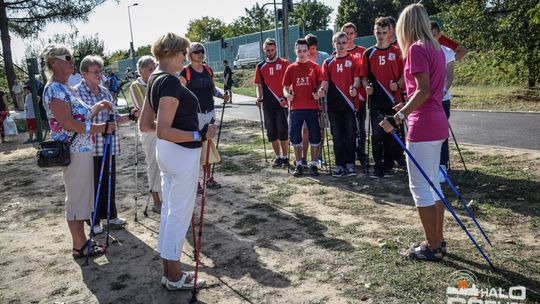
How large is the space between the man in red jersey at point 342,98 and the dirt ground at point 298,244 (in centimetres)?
46

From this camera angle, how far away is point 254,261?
4.37m

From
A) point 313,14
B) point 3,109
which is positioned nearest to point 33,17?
point 3,109

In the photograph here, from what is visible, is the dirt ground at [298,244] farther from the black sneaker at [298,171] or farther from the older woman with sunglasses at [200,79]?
the older woman with sunglasses at [200,79]

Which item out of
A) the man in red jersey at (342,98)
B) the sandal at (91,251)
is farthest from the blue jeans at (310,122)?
the sandal at (91,251)

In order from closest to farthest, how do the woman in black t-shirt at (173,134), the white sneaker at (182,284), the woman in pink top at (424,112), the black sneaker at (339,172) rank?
the woman in black t-shirt at (173,134)
the woman in pink top at (424,112)
the white sneaker at (182,284)
the black sneaker at (339,172)

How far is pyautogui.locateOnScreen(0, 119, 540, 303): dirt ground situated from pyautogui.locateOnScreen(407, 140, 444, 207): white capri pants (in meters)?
0.59

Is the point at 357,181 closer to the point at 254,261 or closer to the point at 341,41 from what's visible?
the point at 341,41

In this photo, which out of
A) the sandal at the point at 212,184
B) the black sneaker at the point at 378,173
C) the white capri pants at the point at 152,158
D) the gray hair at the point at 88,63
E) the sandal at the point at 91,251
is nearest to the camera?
the sandal at the point at 91,251

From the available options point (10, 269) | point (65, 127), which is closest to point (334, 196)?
point (65, 127)

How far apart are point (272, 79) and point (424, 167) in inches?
178

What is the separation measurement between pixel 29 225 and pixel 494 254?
18.6ft

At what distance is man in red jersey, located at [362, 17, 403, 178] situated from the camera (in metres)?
6.54

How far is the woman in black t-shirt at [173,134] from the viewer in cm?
338

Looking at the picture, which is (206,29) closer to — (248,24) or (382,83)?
(248,24)
